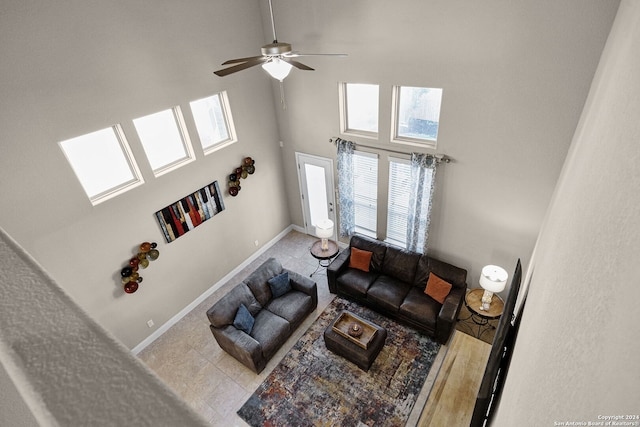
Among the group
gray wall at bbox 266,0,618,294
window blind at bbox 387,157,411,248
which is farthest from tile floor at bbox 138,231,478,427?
gray wall at bbox 266,0,618,294

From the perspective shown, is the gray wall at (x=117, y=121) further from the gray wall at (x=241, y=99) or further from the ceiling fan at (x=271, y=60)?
the ceiling fan at (x=271, y=60)

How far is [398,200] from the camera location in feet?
18.8

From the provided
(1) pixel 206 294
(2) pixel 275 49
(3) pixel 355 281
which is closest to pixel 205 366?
(1) pixel 206 294

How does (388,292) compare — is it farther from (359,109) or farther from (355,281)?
(359,109)

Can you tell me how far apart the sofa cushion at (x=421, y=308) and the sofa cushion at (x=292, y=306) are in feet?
4.72

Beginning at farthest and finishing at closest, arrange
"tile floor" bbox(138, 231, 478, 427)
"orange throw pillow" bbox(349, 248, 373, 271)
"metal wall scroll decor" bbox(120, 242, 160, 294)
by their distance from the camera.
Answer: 1. "orange throw pillow" bbox(349, 248, 373, 271)
2. "metal wall scroll decor" bbox(120, 242, 160, 294)
3. "tile floor" bbox(138, 231, 478, 427)

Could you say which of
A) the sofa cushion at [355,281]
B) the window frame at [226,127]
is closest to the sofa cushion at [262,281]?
the sofa cushion at [355,281]

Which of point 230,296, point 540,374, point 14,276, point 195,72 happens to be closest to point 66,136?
point 195,72

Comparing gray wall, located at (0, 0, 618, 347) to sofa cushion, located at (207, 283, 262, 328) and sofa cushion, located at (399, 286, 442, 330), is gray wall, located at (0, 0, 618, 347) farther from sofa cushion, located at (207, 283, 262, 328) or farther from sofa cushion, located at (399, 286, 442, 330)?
sofa cushion, located at (207, 283, 262, 328)

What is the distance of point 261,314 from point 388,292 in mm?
1969

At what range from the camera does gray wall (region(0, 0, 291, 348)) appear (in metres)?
3.50

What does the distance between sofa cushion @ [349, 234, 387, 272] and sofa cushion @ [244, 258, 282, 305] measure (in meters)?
1.45

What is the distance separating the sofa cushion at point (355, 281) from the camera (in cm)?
545

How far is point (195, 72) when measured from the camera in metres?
4.86
